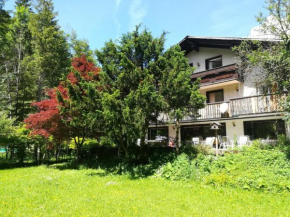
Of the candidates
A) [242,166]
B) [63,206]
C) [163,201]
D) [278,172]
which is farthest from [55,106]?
[278,172]

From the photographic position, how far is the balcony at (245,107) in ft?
35.9

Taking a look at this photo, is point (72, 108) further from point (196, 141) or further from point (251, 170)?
point (251, 170)

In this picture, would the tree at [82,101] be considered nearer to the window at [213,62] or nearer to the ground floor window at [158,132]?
the ground floor window at [158,132]

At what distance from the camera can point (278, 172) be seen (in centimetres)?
720

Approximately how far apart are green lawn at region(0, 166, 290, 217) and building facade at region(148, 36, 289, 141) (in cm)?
462

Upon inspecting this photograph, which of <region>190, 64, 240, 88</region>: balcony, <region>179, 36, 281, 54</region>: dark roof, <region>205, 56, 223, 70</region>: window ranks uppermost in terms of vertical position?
<region>179, 36, 281, 54</region>: dark roof

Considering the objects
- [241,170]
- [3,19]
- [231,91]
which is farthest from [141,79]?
[3,19]

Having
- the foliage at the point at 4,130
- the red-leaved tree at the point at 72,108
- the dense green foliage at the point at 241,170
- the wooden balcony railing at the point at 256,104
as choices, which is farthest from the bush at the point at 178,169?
the foliage at the point at 4,130

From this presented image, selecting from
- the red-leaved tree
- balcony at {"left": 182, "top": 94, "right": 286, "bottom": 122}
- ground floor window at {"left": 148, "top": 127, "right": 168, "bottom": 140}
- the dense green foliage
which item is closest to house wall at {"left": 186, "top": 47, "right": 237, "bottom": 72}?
balcony at {"left": 182, "top": 94, "right": 286, "bottom": 122}

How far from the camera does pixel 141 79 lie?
9.76m

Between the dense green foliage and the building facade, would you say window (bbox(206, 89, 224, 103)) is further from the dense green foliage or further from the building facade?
the dense green foliage

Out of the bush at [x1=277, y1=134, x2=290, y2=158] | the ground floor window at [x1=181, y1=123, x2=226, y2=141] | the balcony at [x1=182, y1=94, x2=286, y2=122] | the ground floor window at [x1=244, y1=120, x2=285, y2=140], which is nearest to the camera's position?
the bush at [x1=277, y1=134, x2=290, y2=158]

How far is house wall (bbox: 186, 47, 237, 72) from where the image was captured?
15.2 metres

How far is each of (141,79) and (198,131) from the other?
862 centimetres
